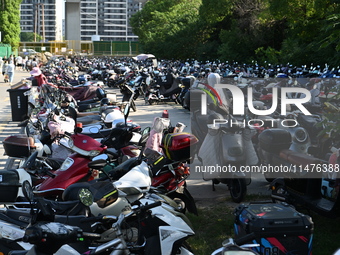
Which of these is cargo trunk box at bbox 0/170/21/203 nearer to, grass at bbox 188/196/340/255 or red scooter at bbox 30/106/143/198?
red scooter at bbox 30/106/143/198

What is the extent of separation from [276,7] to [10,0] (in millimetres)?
46640

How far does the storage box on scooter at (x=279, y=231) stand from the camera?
414 cm

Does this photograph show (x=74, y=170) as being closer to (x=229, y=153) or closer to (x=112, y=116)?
(x=229, y=153)

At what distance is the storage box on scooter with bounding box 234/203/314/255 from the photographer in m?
4.14

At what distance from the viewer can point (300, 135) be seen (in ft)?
24.0

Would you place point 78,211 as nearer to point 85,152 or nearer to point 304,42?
point 85,152

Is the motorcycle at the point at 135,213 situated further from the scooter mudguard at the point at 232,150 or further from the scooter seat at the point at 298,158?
the scooter mudguard at the point at 232,150

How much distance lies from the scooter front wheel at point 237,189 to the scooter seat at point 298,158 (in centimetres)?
73

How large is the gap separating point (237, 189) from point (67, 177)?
2.30 metres

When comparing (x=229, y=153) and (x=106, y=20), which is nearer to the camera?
(x=229, y=153)

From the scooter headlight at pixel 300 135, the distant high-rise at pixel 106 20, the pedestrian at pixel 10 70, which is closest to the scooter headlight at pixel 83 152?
the scooter headlight at pixel 300 135

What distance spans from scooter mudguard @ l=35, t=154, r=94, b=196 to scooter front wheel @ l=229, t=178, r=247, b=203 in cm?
199

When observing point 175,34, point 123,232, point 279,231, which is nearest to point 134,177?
point 123,232

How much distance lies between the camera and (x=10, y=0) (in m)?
66.6
